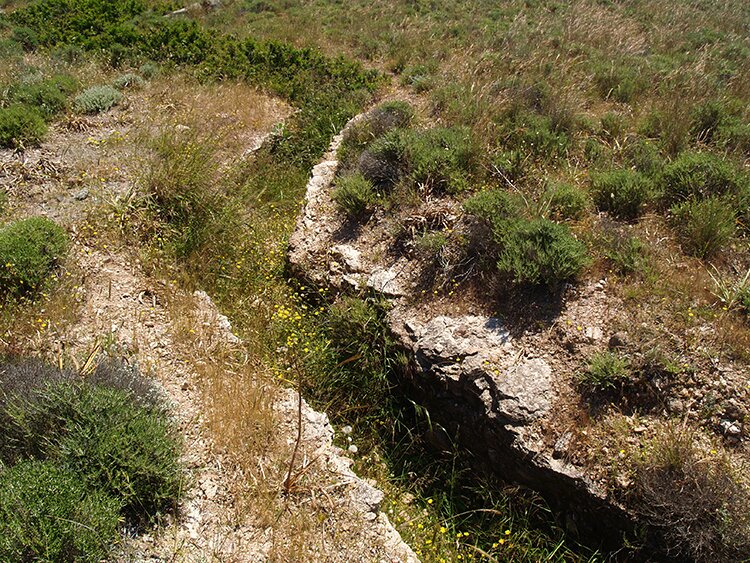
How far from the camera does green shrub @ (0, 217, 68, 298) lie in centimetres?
593

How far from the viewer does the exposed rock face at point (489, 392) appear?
478 centimetres

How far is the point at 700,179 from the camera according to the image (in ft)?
21.1

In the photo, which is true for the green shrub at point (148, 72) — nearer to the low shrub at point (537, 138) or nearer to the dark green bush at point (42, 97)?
the dark green bush at point (42, 97)

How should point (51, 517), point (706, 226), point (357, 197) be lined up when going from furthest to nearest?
1. point (357, 197)
2. point (706, 226)
3. point (51, 517)

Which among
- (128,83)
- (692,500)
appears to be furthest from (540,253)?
(128,83)

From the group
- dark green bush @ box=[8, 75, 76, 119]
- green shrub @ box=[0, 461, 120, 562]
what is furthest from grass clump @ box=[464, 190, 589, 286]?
dark green bush @ box=[8, 75, 76, 119]

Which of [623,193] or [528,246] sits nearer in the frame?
[528,246]

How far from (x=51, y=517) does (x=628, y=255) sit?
5.66 meters

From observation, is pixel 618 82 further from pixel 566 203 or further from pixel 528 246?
pixel 528 246

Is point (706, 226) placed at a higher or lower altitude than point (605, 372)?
higher

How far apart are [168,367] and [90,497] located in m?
1.93

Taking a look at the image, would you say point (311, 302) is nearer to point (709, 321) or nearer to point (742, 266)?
point (709, 321)

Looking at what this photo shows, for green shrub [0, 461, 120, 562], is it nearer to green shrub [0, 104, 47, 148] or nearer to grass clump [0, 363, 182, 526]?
grass clump [0, 363, 182, 526]

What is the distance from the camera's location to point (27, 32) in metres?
12.9
